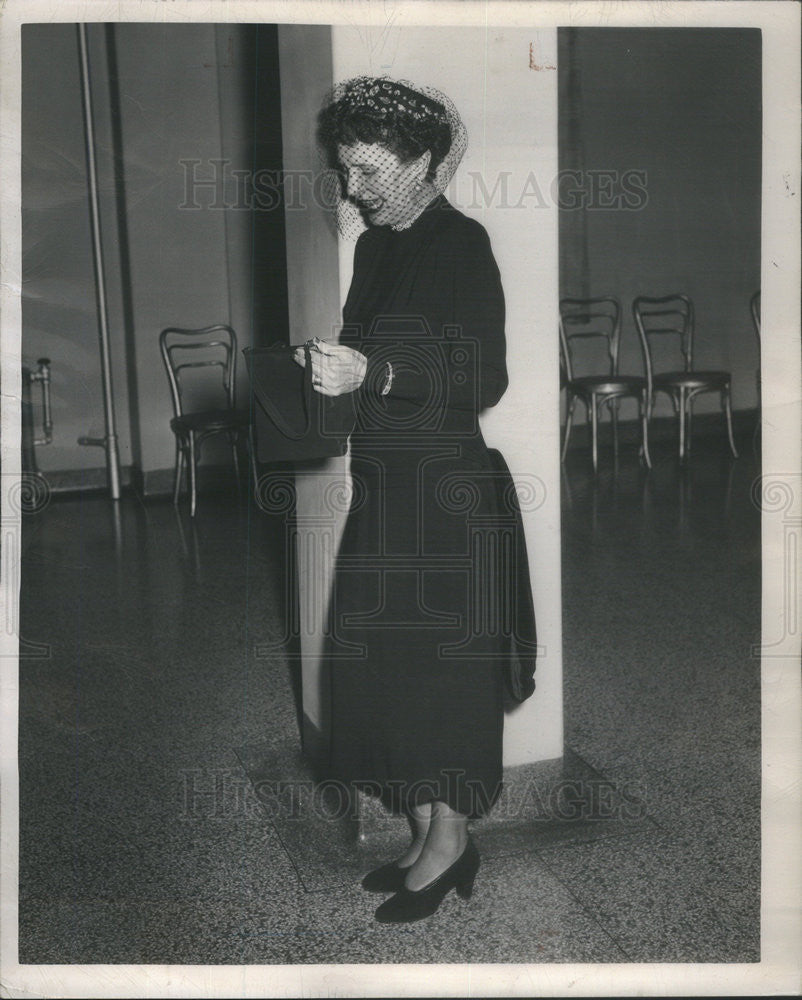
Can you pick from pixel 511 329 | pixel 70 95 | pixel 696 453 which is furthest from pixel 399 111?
pixel 696 453

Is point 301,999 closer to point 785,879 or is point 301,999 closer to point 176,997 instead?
point 176,997

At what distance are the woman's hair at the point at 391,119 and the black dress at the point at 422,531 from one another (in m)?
0.10

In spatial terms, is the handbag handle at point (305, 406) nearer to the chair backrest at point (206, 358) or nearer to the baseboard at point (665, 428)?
the baseboard at point (665, 428)

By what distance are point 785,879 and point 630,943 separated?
0.97 feet

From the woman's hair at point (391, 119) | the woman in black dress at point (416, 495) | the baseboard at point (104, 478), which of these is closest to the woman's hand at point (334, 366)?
the woman in black dress at point (416, 495)

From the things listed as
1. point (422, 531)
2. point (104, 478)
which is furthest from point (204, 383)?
point (422, 531)

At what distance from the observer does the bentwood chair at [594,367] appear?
6.65 ft

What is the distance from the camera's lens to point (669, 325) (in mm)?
2100

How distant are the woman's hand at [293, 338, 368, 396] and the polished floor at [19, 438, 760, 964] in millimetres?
372

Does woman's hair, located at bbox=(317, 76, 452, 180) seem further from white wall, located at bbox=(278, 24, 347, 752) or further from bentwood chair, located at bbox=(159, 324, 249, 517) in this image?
bentwood chair, located at bbox=(159, 324, 249, 517)

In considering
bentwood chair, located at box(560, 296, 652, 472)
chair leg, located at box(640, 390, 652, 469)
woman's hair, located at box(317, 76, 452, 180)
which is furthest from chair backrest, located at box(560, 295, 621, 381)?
woman's hair, located at box(317, 76, 452, 180)

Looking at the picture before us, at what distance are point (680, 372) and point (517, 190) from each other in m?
0.59

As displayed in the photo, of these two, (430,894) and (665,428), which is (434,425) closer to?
(665,428)

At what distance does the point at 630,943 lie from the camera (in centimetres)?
174
